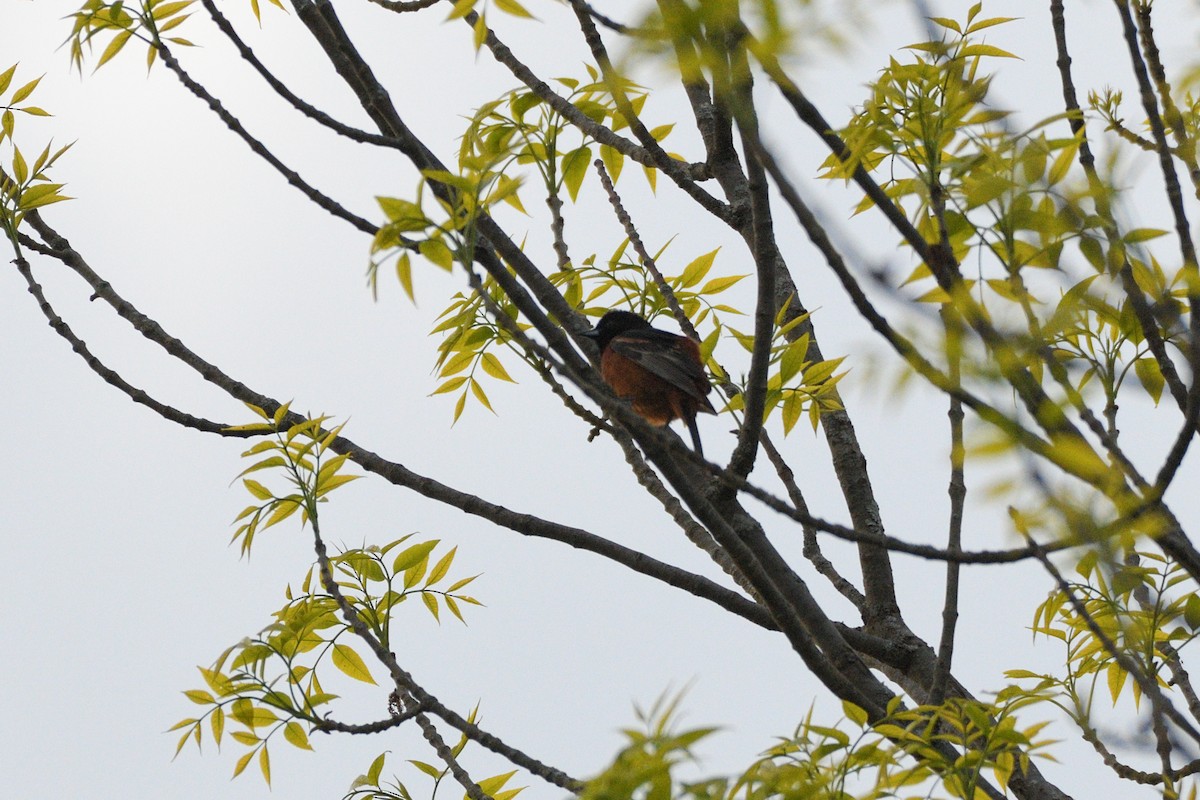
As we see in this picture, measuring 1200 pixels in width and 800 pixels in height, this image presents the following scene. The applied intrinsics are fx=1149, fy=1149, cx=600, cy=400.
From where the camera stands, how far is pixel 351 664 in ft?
9.52

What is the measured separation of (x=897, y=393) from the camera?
1.89m

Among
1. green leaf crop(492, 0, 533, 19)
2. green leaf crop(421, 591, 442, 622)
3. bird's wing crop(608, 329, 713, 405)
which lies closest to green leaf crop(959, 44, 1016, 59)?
green leaf crop(492, 0, 533, 19)

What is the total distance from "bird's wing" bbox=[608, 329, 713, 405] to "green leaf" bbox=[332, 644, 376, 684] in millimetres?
2576

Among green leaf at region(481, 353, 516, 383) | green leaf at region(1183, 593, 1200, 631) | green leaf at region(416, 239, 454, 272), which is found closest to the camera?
green leaf at region(416, 239, 454, 272)

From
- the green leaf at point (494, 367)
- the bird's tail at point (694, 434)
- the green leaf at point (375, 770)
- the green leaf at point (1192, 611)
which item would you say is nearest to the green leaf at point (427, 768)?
the green leaf at point (375, 770)

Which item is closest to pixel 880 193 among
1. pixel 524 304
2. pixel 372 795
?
pixel 524 304

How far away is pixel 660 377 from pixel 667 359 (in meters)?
0.09

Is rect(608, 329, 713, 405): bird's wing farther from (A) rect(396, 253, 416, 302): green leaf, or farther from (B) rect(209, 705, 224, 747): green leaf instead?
(A) rect(396, 253, 416, 302): green leaf

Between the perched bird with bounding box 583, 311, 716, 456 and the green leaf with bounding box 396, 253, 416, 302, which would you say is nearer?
the green leaf with bounding box 396, 253, 416, 302

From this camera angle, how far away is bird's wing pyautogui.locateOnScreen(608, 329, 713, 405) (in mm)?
5242

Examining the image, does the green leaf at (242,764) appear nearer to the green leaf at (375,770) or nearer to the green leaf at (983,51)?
the green leaf at (375,770)

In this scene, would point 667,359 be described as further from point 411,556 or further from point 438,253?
point 438,253

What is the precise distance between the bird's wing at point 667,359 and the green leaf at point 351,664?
2576mm

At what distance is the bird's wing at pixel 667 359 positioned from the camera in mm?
5242
